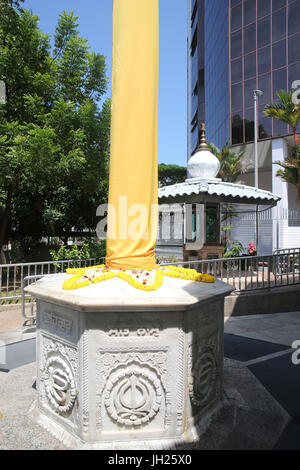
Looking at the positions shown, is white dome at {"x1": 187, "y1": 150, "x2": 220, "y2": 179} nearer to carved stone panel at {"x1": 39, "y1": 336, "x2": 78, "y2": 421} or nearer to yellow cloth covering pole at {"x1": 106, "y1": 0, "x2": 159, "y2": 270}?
yellow cloth covering pole at {"x1": 106, "y1": 0, "x2": 159, "y2": 270}

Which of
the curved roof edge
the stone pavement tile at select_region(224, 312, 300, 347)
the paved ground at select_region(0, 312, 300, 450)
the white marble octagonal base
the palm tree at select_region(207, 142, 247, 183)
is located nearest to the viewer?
the white marble octagonal base

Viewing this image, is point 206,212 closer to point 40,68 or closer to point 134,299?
point 134,299

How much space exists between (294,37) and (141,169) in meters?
29.1

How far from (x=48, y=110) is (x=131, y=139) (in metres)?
10.7

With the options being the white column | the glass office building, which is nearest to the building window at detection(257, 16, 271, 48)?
the glass office building

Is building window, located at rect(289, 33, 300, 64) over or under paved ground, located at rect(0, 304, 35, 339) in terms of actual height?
over

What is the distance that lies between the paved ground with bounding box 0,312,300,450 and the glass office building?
2489 centimetres

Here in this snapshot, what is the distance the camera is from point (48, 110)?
12695 millimetres

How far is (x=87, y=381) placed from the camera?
2930mm

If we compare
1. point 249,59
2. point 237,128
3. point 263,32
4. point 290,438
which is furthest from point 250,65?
point 290,438

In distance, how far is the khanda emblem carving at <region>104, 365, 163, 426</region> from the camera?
9.70ft

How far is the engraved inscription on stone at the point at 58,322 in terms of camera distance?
10.2 feet

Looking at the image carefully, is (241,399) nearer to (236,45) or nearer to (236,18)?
(236,45)

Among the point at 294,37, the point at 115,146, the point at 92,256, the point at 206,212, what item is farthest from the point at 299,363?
the point at 294,37
